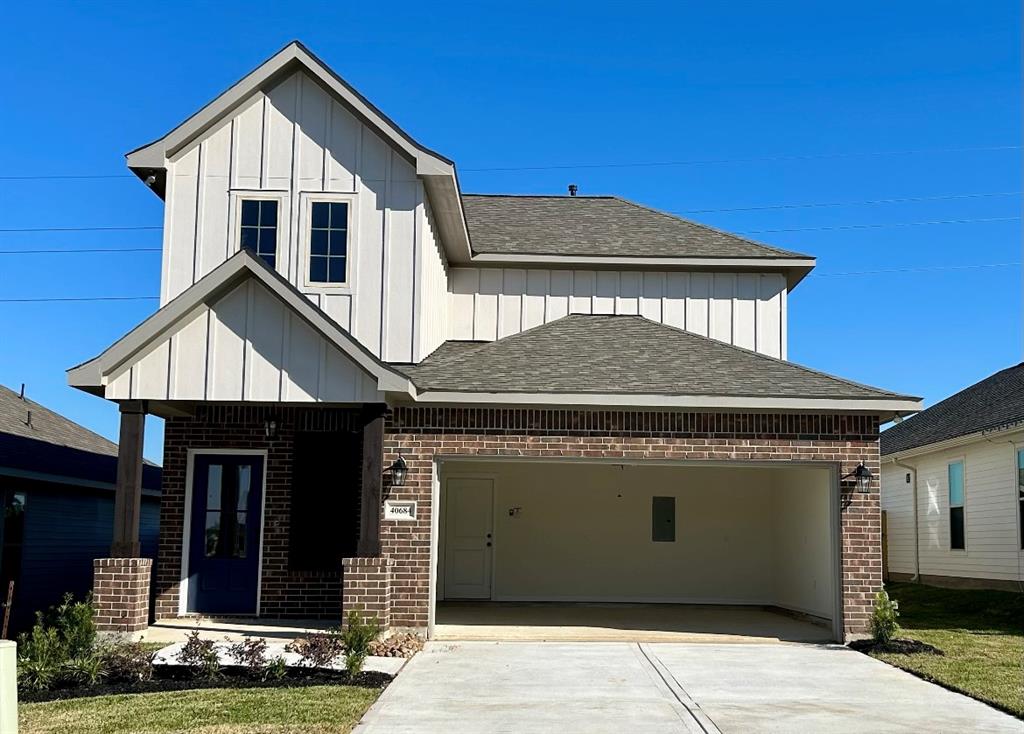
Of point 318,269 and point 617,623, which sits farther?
point 617,623

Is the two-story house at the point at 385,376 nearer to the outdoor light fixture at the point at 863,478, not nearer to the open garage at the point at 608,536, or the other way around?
the outdoor light fixture at the point at 863,478

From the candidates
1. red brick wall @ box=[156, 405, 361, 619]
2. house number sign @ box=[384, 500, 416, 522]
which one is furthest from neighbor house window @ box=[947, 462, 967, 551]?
red brick wall @ box=[156, 405, 361, 619]

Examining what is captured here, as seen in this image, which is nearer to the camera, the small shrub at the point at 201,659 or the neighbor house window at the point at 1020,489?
the small shrub at the point at 201,659

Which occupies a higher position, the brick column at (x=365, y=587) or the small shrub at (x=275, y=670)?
the brick column at (x=365, y=587)

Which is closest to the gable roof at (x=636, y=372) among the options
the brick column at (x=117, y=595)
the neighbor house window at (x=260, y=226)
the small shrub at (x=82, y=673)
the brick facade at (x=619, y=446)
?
the brick facade at (x=619, y=446)

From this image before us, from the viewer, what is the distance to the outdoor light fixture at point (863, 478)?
47.6 feet

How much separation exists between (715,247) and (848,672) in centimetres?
944

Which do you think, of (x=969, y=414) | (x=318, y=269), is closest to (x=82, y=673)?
(x=318, y=269)

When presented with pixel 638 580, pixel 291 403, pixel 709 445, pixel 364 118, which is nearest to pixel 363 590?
pixel 291 403

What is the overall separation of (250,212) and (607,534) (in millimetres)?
8939

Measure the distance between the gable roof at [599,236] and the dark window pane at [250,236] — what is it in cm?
437

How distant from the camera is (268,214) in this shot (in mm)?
15977

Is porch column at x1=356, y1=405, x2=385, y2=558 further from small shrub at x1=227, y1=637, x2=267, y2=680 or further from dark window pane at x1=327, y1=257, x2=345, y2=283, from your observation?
dark window pane at x1=327, y1=257, x2=345, y2=283

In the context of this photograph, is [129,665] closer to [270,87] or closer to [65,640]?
[65,640]
